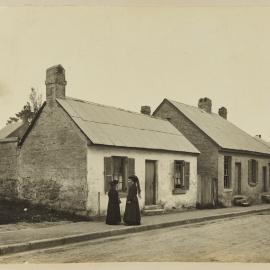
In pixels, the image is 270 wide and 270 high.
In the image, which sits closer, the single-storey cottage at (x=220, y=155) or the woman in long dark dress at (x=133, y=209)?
the woman in long dark dress at (x=133, y=209)

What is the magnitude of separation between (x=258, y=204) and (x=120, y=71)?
15.0m

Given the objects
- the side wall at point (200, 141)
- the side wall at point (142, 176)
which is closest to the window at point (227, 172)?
the side wall at point (200, 141)

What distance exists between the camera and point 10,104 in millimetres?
13172

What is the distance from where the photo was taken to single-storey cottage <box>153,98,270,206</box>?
23062mm

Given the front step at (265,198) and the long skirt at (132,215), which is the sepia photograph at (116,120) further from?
the front step at (265,198)

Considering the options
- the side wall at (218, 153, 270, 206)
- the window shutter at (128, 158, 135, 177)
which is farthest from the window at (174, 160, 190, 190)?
the window shutter at (128, 158, 135, 177)

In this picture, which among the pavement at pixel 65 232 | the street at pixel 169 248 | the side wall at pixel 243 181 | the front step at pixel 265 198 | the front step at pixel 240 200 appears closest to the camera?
the street at pixel 169 248

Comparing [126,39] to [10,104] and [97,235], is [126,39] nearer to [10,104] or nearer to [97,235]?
[10,104]

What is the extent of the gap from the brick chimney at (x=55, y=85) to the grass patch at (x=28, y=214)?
3.53m

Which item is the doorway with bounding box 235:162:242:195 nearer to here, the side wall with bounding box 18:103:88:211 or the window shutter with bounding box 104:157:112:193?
the window shutter with bounding box 104:157:112:193

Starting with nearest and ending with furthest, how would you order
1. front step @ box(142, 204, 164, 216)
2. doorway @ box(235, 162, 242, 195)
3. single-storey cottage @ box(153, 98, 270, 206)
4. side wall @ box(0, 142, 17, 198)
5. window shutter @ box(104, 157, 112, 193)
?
window shutter @ box(104, 157, 112, 193)
front step @ box(142, 204, 164, 216)
side wall @ box(0, 142, 17, 198)
single-storey cottage @ box(153, 98, 270, 206)
doorway @ box(235, 162, 242, 195)

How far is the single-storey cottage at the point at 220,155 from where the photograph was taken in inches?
908

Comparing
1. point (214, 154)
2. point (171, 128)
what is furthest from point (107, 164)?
point (214, 154)

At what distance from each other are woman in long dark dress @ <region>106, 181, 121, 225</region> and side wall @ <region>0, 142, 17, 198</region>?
4609 millimetres
